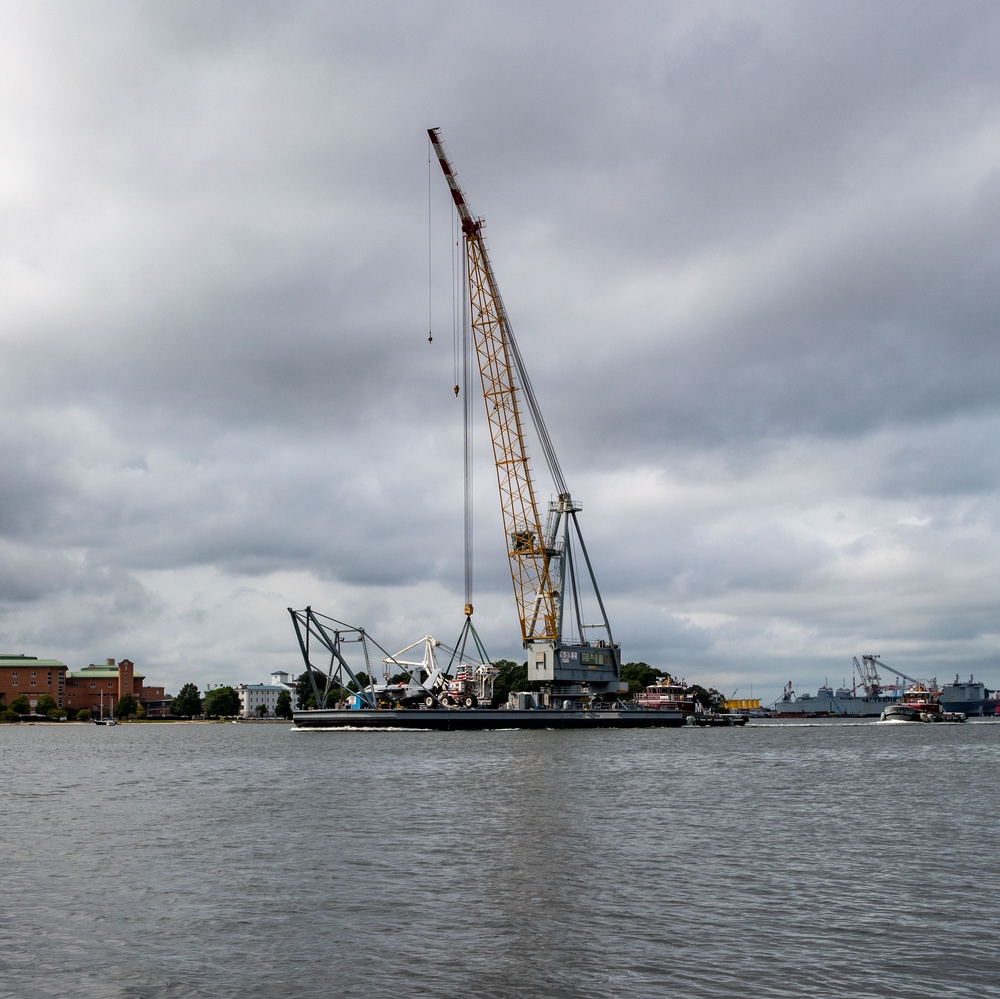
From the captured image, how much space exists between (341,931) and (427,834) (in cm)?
1374

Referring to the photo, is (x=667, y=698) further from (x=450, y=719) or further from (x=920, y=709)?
(x=920, y=709)

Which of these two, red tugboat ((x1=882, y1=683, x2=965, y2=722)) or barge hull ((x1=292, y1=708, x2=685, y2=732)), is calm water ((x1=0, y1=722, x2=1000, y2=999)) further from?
red tugboat ((x1=882, y1=683, x2=965, y2=722))

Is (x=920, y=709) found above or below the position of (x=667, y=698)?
below

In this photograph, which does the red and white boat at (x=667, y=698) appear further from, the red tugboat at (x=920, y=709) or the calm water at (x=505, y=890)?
the calm water at (x=505, y=890)

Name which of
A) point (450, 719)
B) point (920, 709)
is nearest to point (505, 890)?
point (450, 719)

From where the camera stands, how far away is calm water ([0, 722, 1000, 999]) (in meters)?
17.8

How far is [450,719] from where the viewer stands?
5017 inches

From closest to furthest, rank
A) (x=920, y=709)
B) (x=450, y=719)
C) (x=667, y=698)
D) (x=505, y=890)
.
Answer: (x=505, y=890) < (x=450, y=719) < (x=667, y=698) < (x=920, y=709)

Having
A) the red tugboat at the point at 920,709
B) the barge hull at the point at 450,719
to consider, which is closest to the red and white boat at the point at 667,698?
the barge hull at the point at 450,719

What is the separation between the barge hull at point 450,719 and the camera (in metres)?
127

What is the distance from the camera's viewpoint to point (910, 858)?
29.2 meters

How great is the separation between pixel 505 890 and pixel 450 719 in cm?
10427

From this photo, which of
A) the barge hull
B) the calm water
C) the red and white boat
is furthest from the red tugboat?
the calm water

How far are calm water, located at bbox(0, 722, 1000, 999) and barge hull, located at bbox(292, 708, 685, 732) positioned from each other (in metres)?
74.3
